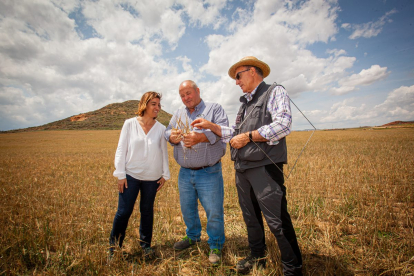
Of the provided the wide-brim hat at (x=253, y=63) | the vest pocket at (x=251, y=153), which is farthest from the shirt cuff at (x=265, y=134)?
the wide-brim hat at (x=253, y=63)

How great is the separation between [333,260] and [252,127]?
1926 mm

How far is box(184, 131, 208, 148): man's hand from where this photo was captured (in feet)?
7.84

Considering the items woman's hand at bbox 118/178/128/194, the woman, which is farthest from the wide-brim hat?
woman's hand at bbox 118/178/128/194

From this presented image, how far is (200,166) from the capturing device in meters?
2.58

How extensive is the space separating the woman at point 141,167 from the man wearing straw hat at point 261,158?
868mm

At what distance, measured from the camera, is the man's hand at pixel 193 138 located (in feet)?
7.84

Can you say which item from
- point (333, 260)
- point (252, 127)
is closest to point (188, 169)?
point (252, 127)

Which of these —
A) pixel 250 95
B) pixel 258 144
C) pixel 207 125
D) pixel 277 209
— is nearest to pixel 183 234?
pixel 277 209

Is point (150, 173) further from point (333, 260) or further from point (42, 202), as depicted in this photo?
point (42, 202)

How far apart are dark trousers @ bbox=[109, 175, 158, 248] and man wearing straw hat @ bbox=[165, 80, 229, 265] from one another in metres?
0.46

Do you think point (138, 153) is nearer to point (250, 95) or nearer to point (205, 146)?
point (205, 146)

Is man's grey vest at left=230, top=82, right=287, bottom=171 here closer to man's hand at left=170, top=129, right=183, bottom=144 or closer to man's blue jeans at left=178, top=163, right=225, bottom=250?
man's blue jeans at left=178, top=163, right=225, bottom=250

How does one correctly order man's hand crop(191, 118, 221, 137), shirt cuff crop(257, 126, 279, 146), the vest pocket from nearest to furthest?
shirt cuff crop(257, 126, 279, 146)
the vest pocket
man's hand crop(191, 118, 221, 137)

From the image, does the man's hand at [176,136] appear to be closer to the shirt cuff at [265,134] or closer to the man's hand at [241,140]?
the man's hand at [241,140]
